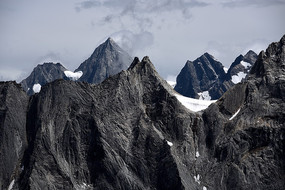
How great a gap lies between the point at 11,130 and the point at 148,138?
116 ft

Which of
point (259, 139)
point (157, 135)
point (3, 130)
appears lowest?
point (259, 139)

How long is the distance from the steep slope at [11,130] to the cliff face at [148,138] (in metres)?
1.10

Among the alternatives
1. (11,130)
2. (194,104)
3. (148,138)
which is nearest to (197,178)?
(148,138)

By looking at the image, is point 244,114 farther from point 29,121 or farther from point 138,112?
point 29,121

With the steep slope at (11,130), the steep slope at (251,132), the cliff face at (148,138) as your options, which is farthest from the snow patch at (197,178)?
the steep slope at (11,130)

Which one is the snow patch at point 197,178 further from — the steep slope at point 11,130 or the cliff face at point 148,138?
the steep slope at point 11,130

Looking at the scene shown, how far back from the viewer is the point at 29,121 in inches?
6299

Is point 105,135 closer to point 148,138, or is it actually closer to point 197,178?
point 148,138

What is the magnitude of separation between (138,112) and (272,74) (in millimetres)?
40549

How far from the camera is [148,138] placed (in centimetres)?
15800

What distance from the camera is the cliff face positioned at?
15050cm

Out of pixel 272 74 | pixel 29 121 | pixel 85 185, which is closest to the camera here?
pixel 85 185

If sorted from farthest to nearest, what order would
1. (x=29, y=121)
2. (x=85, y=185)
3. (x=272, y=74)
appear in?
(x=272, y=74)
(x=29, y=121)
(x=85, y=185)

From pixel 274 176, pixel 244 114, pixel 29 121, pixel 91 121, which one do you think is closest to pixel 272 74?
pixel 244 114
